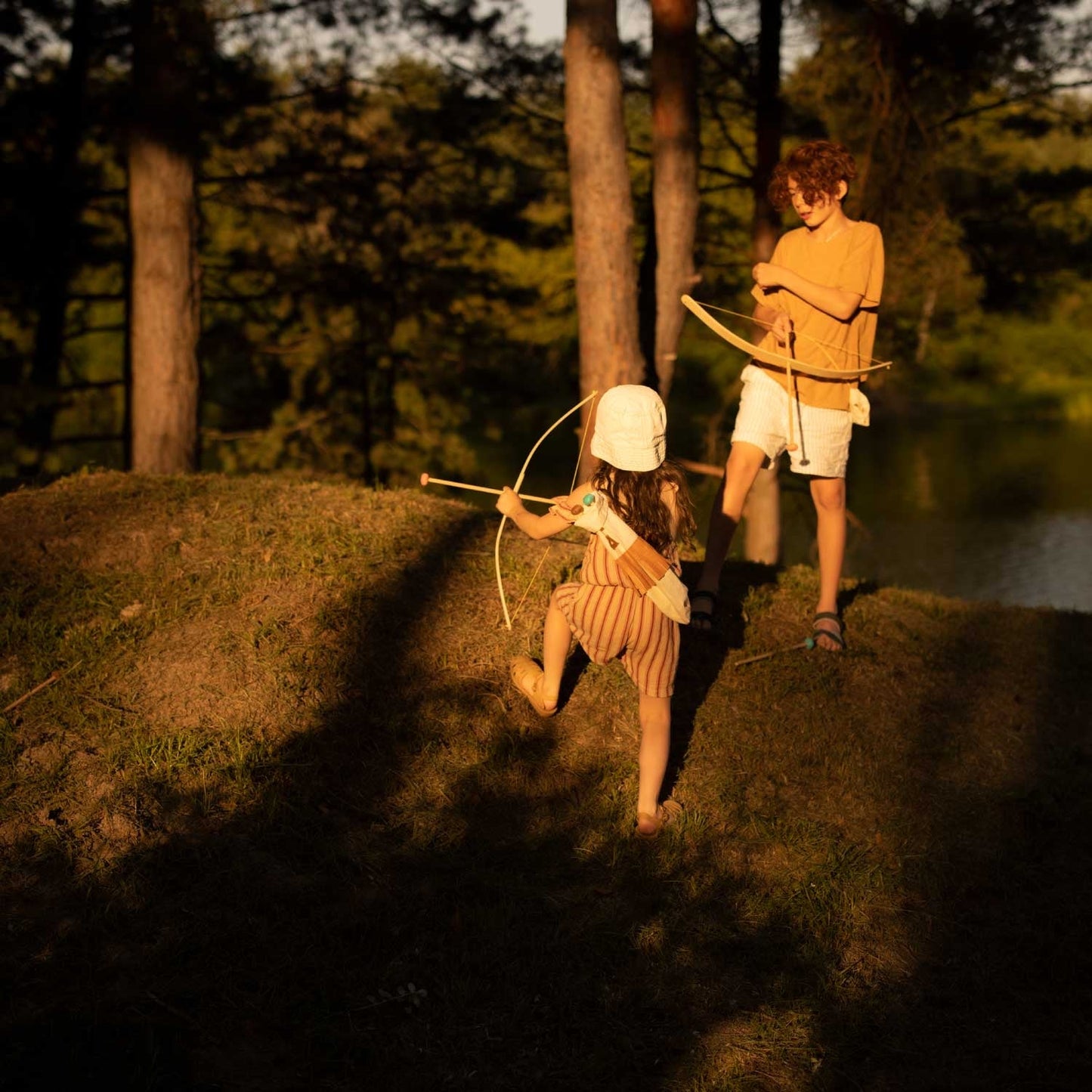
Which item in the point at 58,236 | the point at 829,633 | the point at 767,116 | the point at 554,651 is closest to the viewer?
the point at 554,651

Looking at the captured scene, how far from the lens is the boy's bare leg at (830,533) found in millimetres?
5980

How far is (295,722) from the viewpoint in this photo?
193 inches

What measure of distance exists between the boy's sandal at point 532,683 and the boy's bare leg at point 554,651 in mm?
24

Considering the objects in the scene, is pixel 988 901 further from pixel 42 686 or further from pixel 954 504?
pixel 954 504

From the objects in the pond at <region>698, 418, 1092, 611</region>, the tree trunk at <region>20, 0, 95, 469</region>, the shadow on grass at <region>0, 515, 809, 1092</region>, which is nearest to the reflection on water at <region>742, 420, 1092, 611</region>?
the pond at <region>698, 418, 1092, 611</region>

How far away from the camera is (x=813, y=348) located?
224 inches

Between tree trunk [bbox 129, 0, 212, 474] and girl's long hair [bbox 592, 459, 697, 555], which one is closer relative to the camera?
girl's long hair [bbox 592, 459, 697, 555]

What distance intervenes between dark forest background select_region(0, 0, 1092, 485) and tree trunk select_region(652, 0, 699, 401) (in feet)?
0.70

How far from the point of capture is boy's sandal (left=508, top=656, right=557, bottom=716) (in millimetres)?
5070

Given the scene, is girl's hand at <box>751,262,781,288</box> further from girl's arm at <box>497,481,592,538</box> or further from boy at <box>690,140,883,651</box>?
girl's arm at <box>497,481,592,538</box>

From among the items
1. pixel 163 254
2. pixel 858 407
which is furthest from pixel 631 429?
pixel 163 254

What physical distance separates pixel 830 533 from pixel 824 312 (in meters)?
1.12

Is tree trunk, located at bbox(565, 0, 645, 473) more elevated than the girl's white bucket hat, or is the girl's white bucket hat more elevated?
tree trunk, located at bbox(565, 0, 645, 473)

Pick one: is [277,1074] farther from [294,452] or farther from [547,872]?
[294,452]
